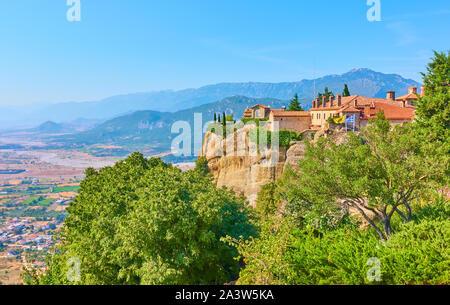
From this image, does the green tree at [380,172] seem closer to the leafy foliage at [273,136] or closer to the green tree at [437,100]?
the green tree at [437,100]

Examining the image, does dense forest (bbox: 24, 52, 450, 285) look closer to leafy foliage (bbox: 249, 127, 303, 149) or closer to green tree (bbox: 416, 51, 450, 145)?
green tree (bbox: 416, 51, 450, 145)

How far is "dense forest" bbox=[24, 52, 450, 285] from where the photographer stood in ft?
46.2

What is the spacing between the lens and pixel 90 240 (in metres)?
19.0

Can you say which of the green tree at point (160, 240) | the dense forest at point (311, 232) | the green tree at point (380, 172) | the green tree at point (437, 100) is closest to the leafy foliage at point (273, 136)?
the green tree at point (437, 100)

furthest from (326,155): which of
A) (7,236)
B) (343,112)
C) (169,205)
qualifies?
(7,236)

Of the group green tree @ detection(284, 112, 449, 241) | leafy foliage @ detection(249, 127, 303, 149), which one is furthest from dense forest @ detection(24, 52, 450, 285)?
leafy foliage @ detection(249, 127, 303, 149)

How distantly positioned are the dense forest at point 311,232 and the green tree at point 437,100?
11015mm

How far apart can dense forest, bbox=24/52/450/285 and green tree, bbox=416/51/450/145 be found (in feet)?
36.1

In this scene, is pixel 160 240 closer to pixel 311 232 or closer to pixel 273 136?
pixel 311 232

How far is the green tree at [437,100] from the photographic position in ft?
94.7
